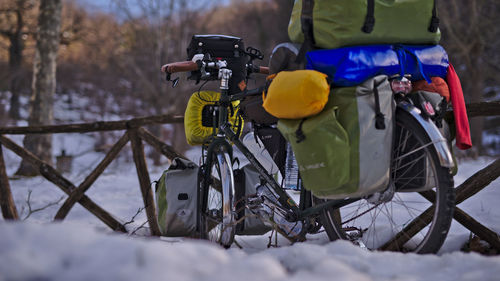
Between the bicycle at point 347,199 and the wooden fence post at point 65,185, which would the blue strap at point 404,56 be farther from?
the wooden fence post at point 65,185

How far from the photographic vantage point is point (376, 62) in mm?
1803

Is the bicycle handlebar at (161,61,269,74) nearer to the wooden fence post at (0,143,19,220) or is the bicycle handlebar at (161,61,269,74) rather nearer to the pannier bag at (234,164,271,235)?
the pannier bag at (234,164,271,235)

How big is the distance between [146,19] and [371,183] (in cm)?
989

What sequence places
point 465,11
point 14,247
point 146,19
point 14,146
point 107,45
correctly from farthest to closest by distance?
point 107,45 → point 465,11 → point 146,19 → point 14,146 → point 14,247

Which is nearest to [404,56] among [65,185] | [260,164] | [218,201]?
[260,164]

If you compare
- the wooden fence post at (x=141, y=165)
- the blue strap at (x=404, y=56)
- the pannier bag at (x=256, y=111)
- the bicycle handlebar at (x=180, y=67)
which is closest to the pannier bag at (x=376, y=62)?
the blue strap at (x=404, y=56)

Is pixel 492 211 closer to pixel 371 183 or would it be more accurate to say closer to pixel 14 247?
pixel 371 183

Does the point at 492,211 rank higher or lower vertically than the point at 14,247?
lower

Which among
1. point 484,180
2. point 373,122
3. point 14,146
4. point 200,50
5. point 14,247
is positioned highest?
point 200,50

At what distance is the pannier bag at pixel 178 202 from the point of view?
2625 millimetres

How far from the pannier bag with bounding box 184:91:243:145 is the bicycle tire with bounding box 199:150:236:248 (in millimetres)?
175

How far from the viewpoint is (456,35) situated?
11.1 m

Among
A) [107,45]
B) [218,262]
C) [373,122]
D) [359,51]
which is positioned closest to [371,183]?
[373,122]

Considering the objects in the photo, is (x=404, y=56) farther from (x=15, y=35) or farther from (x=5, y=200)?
(x=15, y=35)
